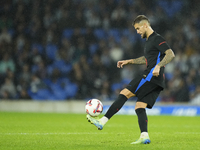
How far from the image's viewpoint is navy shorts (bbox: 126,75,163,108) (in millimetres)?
4992

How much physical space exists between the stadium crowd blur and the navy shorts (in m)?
8.04

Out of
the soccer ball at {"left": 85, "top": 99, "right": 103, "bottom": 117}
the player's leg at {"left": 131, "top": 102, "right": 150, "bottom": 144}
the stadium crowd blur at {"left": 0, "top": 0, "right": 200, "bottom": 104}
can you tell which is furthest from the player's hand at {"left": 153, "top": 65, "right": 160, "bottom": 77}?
the stadium crowd blur at {"left": 0, "top": 0, "right": 200, "bottom": 104}

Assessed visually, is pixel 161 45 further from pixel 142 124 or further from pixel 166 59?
pixel 142 124

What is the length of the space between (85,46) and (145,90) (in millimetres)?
10292

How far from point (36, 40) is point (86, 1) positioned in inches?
123

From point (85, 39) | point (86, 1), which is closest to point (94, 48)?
point (85, 39)

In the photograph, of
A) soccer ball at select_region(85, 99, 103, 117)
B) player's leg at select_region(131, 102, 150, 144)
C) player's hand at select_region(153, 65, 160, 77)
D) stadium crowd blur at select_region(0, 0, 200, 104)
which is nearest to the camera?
player's hand at select_region(153, 65, 160, 77)

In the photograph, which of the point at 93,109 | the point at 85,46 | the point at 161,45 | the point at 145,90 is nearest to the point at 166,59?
the point at 161,45

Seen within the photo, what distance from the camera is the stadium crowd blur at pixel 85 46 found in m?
13.4

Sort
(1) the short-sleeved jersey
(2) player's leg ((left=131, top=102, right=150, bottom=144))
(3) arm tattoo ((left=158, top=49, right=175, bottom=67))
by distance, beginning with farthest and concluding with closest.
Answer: (1) the short-sleeved jersey < (2) player's leg ((left=131, top=102, right=150, bottom=144)) < (3) arm tattoo ((left=158, top=49, right=175, bottom=67))

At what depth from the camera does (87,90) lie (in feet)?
43.5

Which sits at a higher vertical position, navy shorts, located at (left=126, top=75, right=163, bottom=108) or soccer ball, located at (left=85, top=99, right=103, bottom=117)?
navy shorts, located at (left=126, top=75, right=163, bottom=108)

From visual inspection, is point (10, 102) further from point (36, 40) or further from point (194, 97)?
point (194, 97)

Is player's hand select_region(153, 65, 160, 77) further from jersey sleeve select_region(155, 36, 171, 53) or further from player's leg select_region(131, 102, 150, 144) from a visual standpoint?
player's leg select_region(131, 102, 150, 144)
